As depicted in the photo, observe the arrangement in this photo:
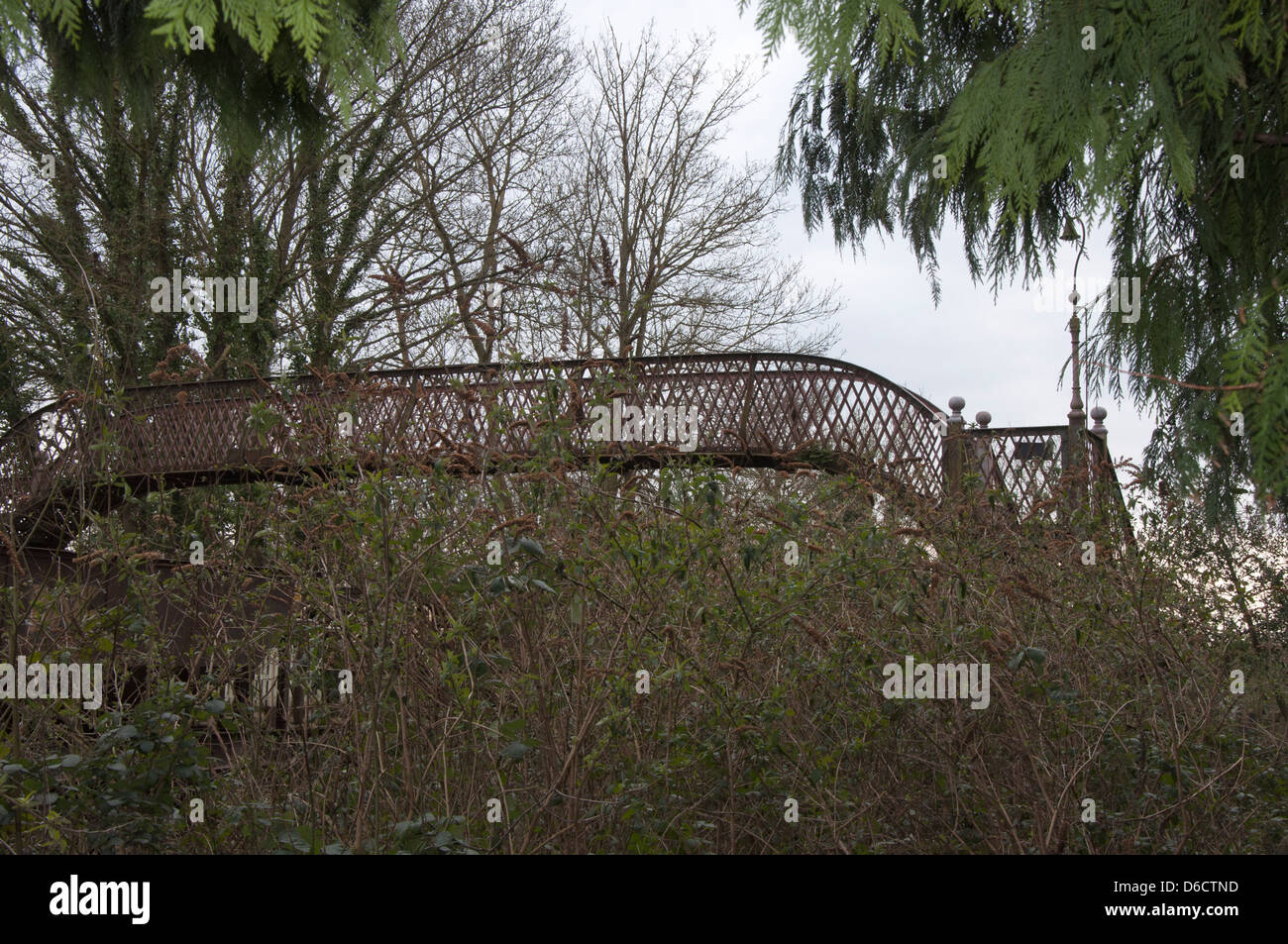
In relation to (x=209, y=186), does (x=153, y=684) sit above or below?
below

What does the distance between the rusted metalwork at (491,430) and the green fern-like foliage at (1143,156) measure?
1.35 m

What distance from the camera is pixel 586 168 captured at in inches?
704

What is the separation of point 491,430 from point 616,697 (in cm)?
91

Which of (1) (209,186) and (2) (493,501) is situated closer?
(2) (493,501)

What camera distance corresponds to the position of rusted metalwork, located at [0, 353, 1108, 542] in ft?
12.4

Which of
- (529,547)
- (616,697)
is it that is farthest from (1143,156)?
(616,697)

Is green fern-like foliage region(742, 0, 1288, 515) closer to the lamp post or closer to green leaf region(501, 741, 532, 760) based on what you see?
the lamp post

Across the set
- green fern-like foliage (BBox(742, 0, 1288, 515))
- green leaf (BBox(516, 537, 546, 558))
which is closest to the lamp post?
green fern-like foliage (BBox(742, 0, 1288, 515))

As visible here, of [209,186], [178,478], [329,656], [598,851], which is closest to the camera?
[598,851]

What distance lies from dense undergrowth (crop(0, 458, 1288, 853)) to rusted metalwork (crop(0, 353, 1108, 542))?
0.63 feet
